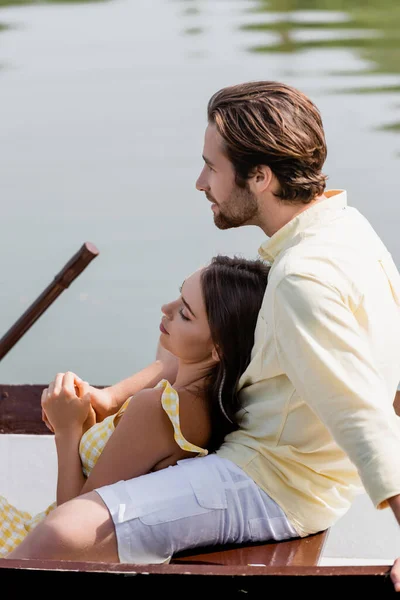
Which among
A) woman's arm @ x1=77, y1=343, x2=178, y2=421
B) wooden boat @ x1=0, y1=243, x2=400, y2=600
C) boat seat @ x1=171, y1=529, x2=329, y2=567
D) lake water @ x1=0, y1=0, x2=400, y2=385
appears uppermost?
Result: woman's arm @ x1=77, y1=343, x2=178, y2=421

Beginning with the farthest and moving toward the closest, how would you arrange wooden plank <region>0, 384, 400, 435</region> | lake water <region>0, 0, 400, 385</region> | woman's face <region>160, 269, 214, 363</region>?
lake water <region>0, 0, 400, 385</region>, wooden plank <region>0, 384, 400, 435</region>, woman's face <region>160, 269, 214, 363</region>

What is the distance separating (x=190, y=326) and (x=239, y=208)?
270 mm

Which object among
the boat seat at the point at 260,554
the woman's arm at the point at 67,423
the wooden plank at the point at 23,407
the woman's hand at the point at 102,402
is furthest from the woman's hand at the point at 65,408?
the wooden plank at the point at 23,407

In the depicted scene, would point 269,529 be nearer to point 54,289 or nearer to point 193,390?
point 193,390

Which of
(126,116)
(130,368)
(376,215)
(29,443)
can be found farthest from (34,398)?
(126,116)

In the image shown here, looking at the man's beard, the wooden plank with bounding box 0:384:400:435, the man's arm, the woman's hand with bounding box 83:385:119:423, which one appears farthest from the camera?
the wooden plank with bounding box 0:384:400:435

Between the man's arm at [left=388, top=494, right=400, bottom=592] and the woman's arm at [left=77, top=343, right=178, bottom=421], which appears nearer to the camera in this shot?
the man's arm at [left=388, top=494, right=400, bottom=592]

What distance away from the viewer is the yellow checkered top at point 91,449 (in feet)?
6.46

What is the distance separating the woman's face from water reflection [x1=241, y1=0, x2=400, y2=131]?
991 cm

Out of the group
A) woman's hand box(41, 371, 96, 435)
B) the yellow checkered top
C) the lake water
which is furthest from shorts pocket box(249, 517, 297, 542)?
the lake water

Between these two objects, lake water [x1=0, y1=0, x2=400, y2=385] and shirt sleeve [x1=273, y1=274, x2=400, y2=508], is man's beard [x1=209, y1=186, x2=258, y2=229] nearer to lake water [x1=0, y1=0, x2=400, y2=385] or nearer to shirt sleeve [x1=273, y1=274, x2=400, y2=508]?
shirt sleeve [x1=273, y1=274, x2=400, y2=508]

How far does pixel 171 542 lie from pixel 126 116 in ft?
30.9

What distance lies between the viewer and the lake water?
7164 mm

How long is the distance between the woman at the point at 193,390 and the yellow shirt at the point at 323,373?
Answer: 0.14ft
